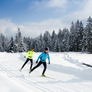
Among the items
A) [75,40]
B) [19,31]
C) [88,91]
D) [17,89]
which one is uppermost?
[19,31]

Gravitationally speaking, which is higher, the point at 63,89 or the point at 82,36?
the point at 82,36

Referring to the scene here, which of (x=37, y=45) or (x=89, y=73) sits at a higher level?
(x=37, y=45)

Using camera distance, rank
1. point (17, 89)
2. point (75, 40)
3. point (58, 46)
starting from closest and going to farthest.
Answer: point (17, 89), point (75, 40), point (58, 46)

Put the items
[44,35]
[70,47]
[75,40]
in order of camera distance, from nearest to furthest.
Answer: [75,40] → [70,47] → [44,35]

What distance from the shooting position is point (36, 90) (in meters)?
4.33

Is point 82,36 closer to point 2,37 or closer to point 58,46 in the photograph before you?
point 58,46

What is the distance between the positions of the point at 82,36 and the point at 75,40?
11.8ft

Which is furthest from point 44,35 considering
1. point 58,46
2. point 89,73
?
point 89,73

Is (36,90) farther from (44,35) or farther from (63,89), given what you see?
(44,35)

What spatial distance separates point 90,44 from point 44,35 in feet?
151

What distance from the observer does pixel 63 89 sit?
4629 millimetres

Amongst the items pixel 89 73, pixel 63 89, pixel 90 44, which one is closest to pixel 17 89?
pixel 63 89

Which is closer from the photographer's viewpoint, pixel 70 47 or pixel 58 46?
pixel 70 47

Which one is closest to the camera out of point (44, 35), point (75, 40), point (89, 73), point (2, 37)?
point (89, 73)
